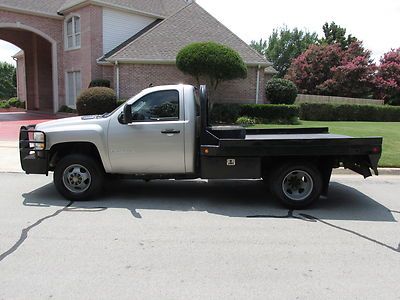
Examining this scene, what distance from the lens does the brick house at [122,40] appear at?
21.7 m

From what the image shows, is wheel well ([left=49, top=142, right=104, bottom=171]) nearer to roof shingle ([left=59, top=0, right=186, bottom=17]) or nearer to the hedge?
the hedge

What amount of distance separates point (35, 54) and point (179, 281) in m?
30.4

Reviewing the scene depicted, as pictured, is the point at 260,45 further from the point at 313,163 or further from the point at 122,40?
the point at 313,163

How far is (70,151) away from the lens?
6785mm

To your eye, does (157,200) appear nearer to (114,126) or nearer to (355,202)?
(114,126)

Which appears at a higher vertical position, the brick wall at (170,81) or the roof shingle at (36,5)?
the roof shingle at (36,5)

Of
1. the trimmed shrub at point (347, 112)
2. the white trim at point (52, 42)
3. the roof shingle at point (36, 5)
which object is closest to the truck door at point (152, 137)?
the trimmed shrub at point (347, 112)

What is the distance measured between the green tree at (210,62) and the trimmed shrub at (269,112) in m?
1.85

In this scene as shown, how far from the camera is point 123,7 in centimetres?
2381

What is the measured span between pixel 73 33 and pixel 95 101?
7314 millimetres

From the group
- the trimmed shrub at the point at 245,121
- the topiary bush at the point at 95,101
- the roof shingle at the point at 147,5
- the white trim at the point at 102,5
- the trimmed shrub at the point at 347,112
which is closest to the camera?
the trimmed shrub at the point at 245,121

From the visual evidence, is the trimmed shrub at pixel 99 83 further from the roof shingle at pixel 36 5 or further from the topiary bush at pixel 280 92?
the topiary bush at pixel 280 92

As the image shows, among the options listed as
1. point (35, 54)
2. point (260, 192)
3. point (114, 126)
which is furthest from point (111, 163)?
point (35, 54)

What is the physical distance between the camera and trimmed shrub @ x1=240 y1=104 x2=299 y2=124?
2053cm
